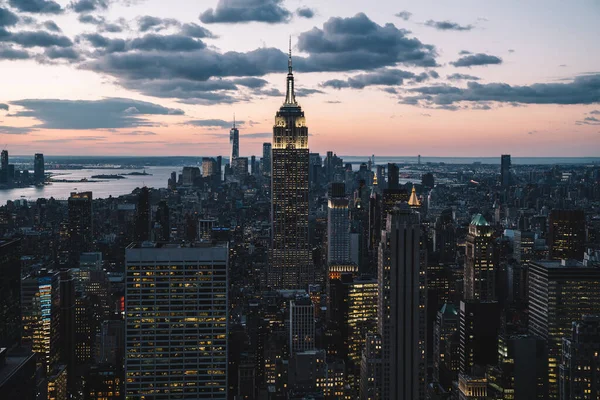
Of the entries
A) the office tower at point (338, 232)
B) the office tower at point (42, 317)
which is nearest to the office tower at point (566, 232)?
the office tower at point (338, 232)

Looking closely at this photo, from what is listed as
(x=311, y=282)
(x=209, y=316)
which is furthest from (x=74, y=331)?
(x=311, y=282)

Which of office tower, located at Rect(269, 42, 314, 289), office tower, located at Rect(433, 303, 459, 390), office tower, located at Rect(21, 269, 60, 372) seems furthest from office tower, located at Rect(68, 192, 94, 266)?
office tower, located at Rect(433, 303, 459, 390)

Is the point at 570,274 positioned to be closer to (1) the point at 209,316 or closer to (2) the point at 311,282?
(1) the point at 209,316

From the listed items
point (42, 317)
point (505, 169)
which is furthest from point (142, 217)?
point (505, 169)

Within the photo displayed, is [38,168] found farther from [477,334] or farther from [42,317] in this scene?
[477,334]

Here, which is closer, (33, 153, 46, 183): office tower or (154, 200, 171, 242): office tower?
(154, 200, 171, 242): office tower

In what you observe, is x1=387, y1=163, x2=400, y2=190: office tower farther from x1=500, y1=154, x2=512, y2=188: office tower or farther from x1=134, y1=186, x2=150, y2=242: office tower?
x1=134, y1=186, x2=150, y2=242: office tower
